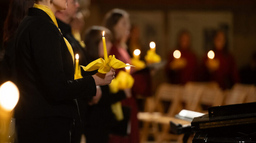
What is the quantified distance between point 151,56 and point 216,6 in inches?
228

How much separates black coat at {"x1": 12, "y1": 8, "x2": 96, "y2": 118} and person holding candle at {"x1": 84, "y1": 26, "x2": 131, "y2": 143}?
1.27 metres

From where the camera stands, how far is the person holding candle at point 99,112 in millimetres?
3457

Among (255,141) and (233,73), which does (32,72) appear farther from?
(233,73)

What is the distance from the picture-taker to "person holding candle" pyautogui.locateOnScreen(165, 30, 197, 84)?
7.18 meters

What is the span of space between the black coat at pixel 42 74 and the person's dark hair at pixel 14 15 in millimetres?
360

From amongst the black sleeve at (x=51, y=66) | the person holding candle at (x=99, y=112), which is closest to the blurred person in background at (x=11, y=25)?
the black sleeve at (x=51, y=66)

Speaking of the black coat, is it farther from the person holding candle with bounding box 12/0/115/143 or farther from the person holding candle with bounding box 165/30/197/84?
the person holding candle with bounding box 165/30/197/84

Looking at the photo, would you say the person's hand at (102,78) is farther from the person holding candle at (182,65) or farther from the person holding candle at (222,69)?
the person holding candle at (222,69)

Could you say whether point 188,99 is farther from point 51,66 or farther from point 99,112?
point 51,66

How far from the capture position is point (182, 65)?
23.7 feet

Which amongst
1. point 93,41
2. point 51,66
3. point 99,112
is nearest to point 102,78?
point 51,66

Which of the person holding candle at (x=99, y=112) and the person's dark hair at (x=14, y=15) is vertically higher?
the person's dark hair at (x=14, y=15)


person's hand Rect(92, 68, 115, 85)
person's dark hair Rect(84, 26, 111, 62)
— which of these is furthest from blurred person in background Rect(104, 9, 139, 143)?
A: person's hand Rect(92, 68, 115, 85)

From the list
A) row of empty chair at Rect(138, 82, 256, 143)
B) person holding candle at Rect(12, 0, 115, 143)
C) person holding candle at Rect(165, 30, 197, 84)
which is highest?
person holding candle at Rect(12, 0, 115, 143)
